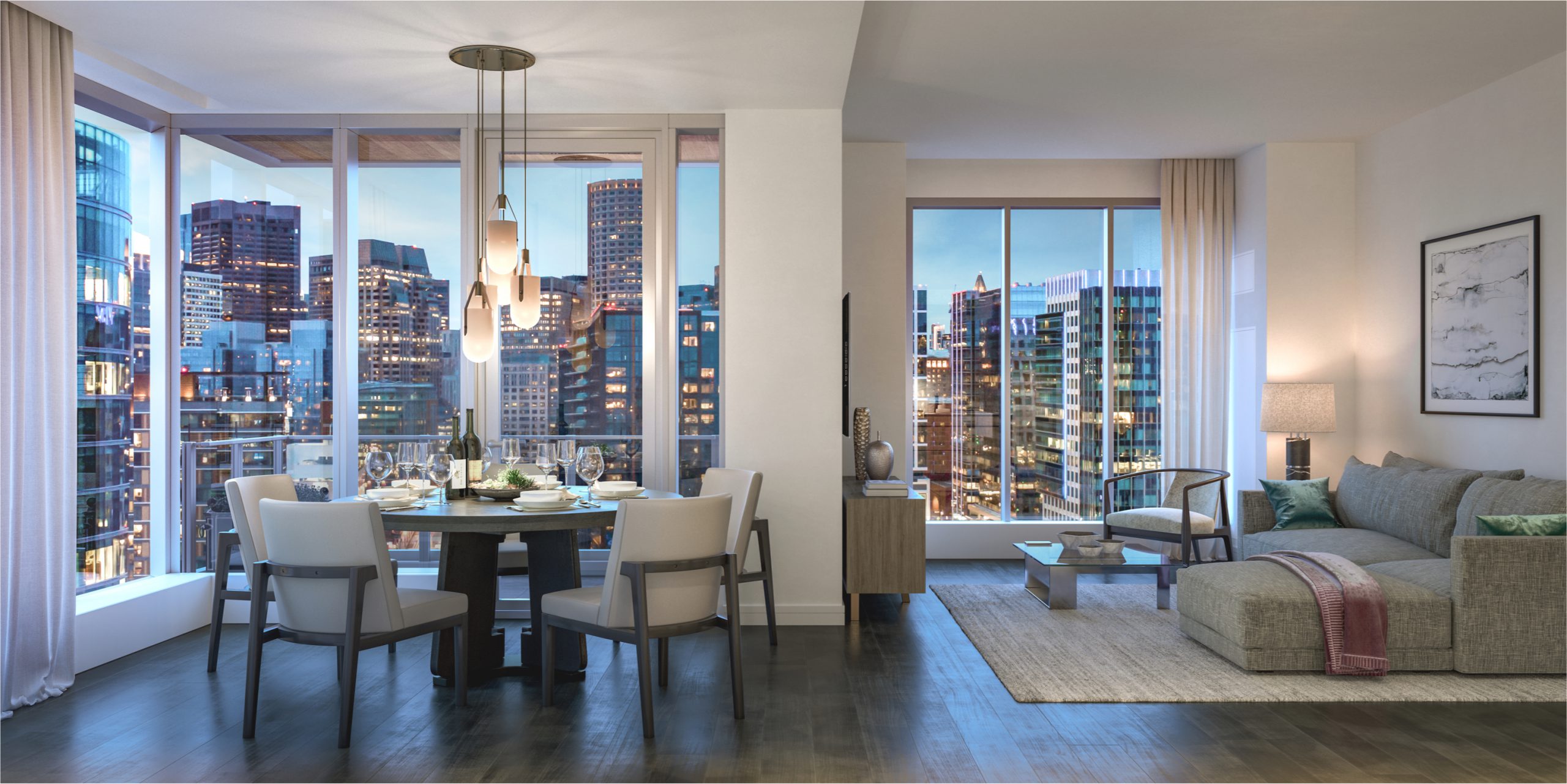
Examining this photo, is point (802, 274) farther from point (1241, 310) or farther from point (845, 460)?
point (1241, 310)

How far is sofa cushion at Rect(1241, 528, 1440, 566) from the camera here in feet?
15.9

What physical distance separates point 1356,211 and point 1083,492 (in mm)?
2619

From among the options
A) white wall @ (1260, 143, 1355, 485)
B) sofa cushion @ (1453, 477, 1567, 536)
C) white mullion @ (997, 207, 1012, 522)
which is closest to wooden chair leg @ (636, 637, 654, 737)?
sofa cushion @ (1453, 477, 1567, 536)

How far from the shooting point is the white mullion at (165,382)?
4.92 m

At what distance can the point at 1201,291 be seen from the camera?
7.00 m

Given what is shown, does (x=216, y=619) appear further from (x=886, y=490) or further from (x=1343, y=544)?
(x=1343, y=544)

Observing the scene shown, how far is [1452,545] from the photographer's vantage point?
13.1 ft

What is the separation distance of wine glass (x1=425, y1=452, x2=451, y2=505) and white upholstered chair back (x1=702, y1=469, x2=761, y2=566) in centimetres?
108

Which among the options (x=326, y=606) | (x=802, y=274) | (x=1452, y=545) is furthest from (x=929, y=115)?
(x=326, y=606)

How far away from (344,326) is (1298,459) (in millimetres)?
5738

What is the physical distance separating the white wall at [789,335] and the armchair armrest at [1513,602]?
273 centimetres

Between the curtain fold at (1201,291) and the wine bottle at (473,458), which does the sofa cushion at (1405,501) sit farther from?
the wine bottle at (473,458)

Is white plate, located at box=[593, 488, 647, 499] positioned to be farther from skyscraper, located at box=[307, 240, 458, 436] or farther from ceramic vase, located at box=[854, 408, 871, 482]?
ceramic vase, located at box=[854, 408, 871, 482]

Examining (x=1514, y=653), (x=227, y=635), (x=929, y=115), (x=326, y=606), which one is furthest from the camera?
(x=929, y=115)
